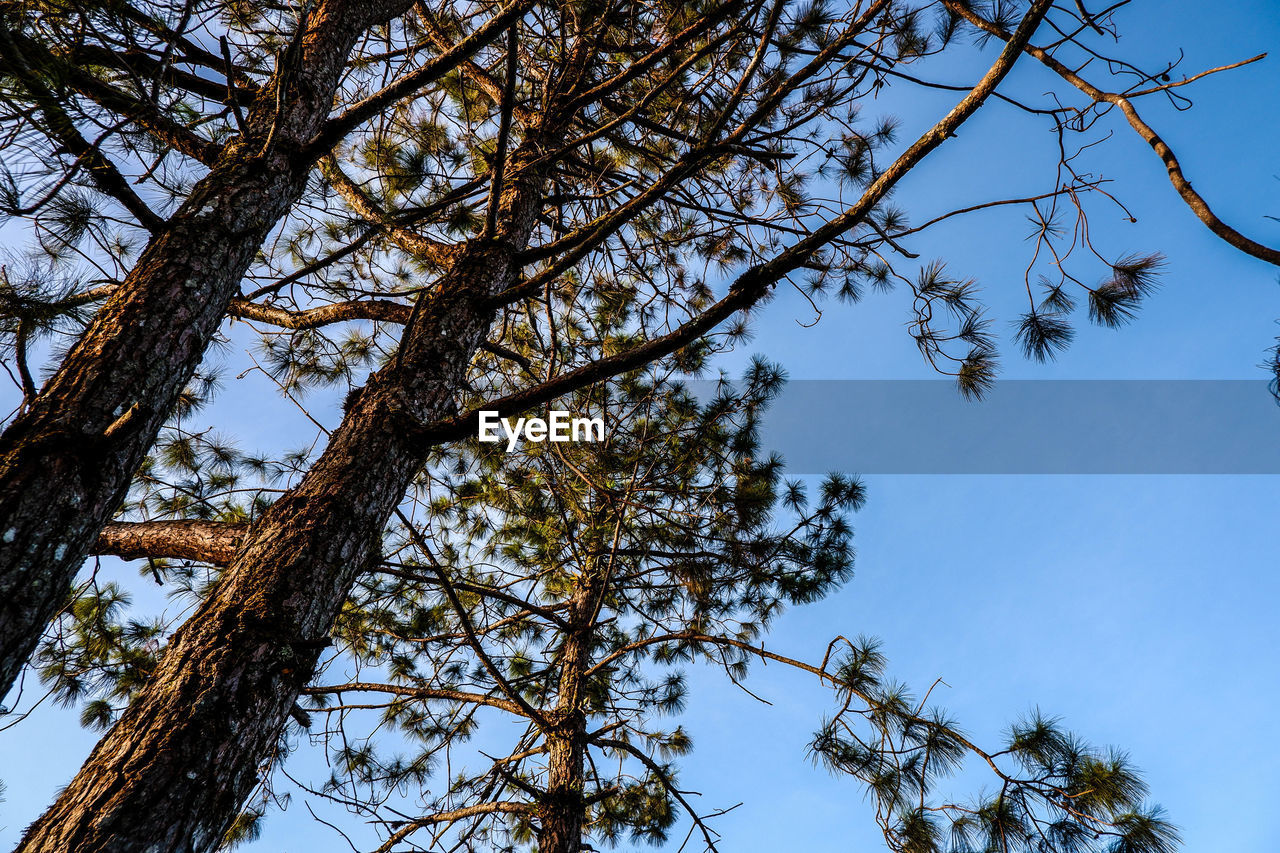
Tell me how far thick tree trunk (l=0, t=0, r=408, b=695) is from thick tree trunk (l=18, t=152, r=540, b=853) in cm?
32

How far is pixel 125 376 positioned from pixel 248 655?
85 centimetres

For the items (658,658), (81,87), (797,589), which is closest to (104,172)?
(81,87)

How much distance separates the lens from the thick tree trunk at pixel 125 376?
1.43 meters

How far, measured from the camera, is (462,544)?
5.39m

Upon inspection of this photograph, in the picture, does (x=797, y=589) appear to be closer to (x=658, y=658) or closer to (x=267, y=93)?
→ (x=658, y=658)

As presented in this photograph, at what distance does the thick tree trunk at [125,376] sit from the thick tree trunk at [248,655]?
32cm

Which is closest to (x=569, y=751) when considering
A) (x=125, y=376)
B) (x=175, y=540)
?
(x=175, y=540)

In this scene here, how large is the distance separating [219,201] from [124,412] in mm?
854

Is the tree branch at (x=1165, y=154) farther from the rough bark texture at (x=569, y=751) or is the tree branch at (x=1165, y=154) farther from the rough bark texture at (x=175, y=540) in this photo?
the rough bark texture at (x=175, y=540)

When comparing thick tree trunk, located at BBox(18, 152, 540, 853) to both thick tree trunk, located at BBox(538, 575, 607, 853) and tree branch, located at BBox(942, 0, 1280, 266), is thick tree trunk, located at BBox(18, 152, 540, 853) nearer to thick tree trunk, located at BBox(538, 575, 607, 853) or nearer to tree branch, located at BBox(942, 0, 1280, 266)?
thick tree trunk, located at BBox(538, 575, 607, 853)

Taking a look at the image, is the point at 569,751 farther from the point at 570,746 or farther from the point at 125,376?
the point at 125,376

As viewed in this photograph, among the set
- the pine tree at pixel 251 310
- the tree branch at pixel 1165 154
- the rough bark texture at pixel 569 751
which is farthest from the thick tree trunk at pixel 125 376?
the tree branch at pixel 1165 154

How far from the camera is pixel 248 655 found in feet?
4.91

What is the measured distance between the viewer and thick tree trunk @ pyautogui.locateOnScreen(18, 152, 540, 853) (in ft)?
4.08
